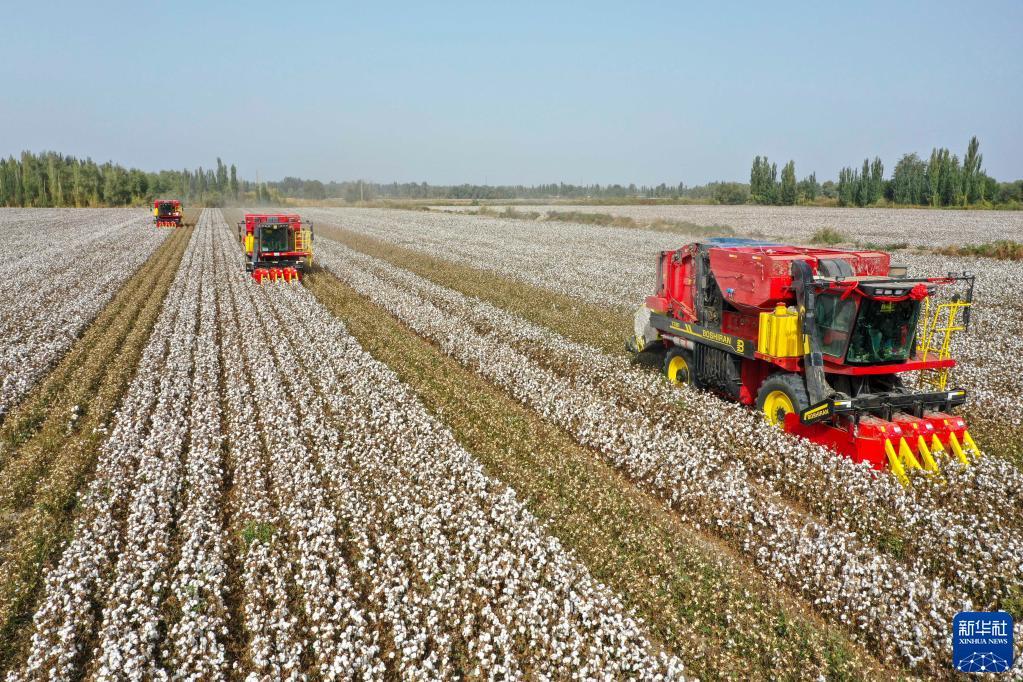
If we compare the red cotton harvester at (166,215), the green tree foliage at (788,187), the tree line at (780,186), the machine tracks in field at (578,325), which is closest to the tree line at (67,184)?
the tree line at (780,186)

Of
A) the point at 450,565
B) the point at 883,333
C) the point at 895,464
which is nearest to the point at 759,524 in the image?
the point at 895,464

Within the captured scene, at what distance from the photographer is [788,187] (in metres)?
120

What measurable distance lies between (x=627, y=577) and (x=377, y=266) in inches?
1159

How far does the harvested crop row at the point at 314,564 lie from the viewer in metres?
6.86

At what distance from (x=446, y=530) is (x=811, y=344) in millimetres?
6697

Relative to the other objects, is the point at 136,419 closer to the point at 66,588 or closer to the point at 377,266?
the point at 66,588

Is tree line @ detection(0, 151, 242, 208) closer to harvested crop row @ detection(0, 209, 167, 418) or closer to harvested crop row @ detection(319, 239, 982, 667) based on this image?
harvested crop row @ detection(0, 209, 167, 418)

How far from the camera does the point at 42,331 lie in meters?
20.4

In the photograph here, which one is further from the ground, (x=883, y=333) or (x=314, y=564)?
(x=883, y=333)

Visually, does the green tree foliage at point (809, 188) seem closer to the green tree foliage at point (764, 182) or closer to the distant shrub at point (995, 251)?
the green tree foliage at point (764, 182)

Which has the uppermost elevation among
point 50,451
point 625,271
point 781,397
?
point 625,271

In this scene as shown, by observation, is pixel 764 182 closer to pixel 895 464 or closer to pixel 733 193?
pixel 733 193

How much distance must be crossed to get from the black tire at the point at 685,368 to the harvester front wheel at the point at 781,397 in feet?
7.09

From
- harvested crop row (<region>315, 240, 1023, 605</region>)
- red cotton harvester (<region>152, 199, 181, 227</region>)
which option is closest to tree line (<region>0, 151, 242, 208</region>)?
red cotton harvester (<region>152, 199, 181, 227</region>)
